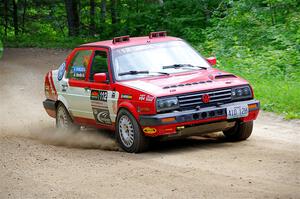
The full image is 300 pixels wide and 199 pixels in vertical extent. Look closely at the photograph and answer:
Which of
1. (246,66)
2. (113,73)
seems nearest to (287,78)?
(246,66)

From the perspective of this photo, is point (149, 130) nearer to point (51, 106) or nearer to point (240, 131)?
point (240, 131)

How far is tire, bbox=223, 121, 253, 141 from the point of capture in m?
11.1

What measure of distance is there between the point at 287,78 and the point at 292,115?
12.1ft

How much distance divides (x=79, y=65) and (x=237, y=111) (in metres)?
3.19

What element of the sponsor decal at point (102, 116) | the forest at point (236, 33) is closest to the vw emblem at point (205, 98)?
the sponsor decal at point (102, 116)

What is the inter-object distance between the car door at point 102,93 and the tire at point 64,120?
3.59ft

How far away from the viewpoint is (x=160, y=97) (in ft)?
33.9

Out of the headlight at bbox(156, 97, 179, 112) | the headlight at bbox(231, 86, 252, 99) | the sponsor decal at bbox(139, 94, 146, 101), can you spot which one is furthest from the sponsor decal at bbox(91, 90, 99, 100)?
the headlight at bbox(231, 86, 252, 99)

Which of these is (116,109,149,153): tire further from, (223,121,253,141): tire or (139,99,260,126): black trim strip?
(223,121,253,141): tire

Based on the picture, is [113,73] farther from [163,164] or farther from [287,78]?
[287,78]

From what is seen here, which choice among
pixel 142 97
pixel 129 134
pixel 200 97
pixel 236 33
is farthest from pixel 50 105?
pixel 236 33

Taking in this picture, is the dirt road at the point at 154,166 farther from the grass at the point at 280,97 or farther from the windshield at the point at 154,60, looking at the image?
the windshield at the point at 154,60

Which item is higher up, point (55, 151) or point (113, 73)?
point (113, 73)

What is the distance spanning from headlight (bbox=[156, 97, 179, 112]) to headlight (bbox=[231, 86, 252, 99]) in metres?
0.94
